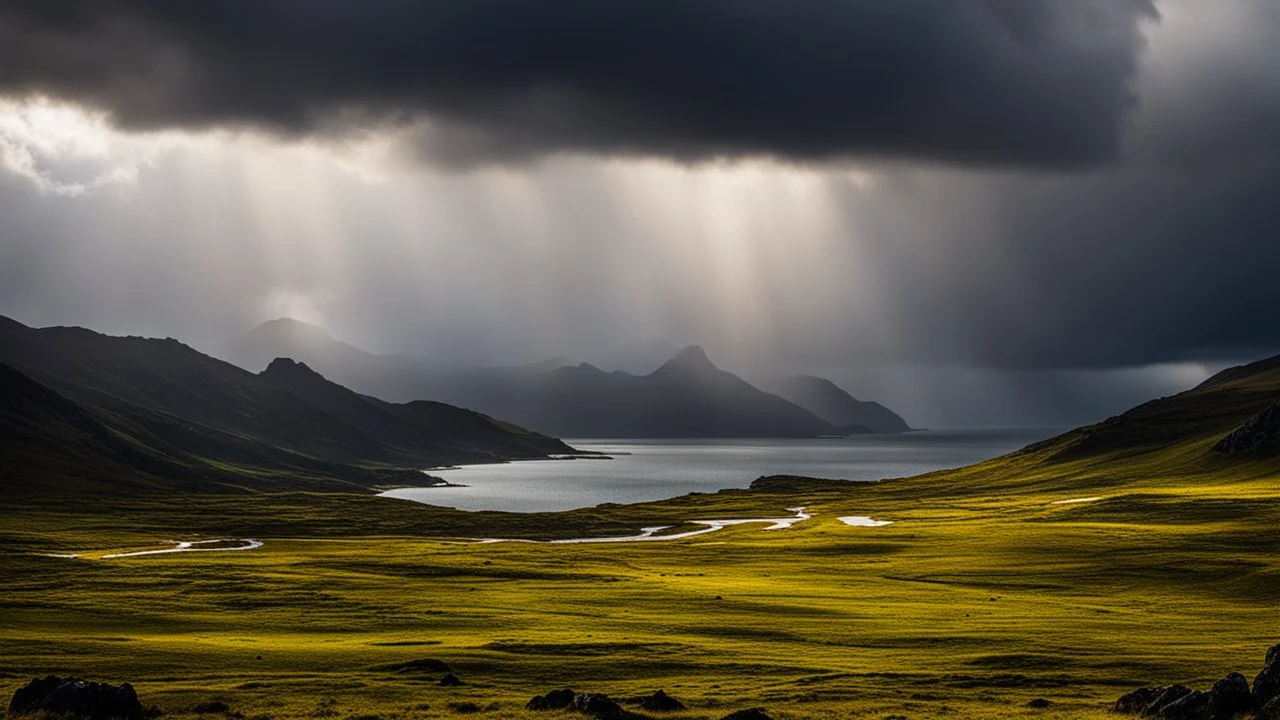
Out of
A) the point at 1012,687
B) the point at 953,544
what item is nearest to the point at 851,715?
the point at 1012,687

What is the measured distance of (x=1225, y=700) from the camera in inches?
1523

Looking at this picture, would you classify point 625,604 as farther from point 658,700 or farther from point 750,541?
point 750,541

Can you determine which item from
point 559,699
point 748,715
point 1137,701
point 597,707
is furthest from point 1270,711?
point 559,699

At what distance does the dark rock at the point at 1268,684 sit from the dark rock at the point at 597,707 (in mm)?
23516

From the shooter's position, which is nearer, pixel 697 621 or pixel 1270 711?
pixel 1270 711

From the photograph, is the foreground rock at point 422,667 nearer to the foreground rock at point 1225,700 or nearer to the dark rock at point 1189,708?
the foreground rock at point 1225,700

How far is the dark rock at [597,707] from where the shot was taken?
40.7 meters

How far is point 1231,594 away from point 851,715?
186 ft

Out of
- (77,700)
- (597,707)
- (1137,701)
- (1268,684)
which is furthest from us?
(1137,701)

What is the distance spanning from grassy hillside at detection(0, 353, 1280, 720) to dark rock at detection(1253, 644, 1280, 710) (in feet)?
19.1

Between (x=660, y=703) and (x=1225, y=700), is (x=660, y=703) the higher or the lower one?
the lower one

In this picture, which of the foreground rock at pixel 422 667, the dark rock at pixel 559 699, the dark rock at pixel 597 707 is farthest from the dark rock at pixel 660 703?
the foreground rock at pixel 422 667

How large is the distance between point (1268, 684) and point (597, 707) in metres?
25.3

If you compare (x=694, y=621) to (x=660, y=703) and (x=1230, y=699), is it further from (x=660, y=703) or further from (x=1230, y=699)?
(x=1230, y=699)
